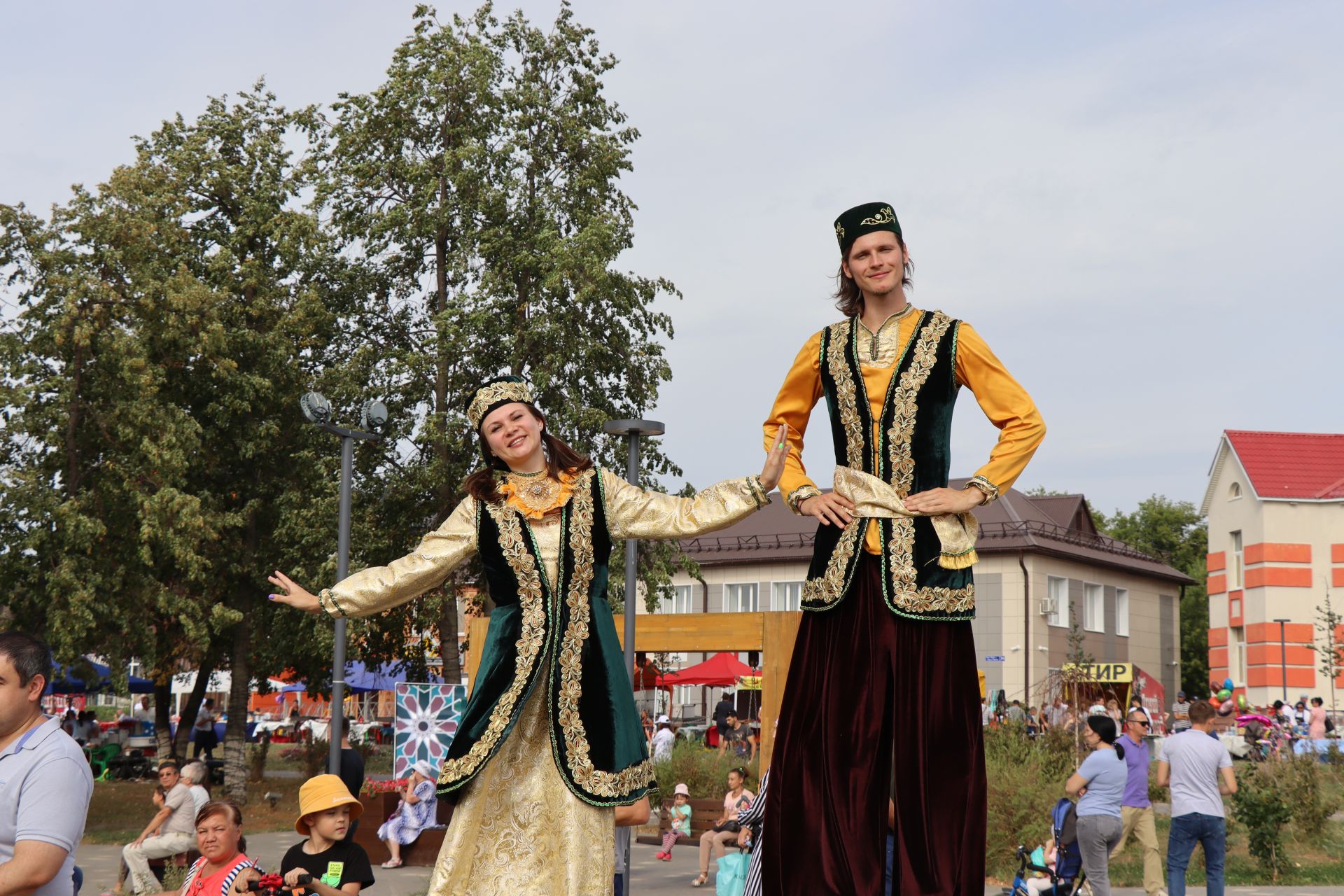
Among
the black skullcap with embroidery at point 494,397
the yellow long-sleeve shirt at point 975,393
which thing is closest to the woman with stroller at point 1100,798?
the yellow long-sleeve shirt at point 975,393

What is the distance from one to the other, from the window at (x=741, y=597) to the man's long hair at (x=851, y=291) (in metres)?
44.2

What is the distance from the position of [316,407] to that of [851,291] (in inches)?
475

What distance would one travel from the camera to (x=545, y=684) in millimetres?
4777

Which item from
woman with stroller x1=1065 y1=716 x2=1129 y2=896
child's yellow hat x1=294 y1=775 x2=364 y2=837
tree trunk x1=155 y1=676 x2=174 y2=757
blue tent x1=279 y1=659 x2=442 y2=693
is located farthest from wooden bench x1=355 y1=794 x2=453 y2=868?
tree trunk x1=155 y1=676 x2=174 y2=757

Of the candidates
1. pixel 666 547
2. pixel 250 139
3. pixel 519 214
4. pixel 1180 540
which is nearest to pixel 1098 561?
pixel 1180 540

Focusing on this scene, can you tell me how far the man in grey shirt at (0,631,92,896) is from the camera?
358cm

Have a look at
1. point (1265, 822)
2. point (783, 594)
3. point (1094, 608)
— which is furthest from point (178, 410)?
point (1094, 608)

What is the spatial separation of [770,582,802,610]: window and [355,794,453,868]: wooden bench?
31.7 meters

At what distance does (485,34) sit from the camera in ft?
86.1

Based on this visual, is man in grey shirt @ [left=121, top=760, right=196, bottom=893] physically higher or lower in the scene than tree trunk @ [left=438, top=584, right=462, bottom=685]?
lower

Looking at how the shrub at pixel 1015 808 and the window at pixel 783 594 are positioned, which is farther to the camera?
the window at pixel 783 594

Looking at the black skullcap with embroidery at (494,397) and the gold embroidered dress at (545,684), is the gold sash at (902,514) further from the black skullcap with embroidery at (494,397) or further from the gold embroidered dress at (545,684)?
the black skullcap with embroidery at (494,397)

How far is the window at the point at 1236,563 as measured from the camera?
155ft

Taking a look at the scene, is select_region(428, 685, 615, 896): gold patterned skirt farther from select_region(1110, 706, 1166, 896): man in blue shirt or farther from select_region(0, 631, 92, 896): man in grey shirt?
select_region(1110, 706, 1166, 896): man in blue shirt
